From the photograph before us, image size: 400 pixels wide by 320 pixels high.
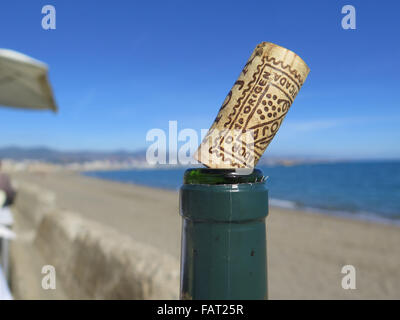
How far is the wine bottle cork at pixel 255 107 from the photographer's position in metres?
0.90

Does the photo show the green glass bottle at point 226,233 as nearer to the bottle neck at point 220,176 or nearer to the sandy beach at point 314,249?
the bottle neck at point 220,176

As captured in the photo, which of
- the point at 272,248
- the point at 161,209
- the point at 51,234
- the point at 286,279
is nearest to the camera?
the point at 51,234

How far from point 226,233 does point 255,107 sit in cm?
36

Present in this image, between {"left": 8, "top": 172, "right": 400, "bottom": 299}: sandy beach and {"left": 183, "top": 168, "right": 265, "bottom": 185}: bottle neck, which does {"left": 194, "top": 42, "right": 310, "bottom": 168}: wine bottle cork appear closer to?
{"left": 183, "top": 168, "right": 265, "bottom": 185}: bottle neck

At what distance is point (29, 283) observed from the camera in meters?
4.43

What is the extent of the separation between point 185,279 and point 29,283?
14.6 feet

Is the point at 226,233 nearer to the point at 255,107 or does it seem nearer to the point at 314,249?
the point at 255,107

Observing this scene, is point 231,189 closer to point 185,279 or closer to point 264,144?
point 264,144

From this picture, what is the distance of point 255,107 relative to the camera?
91cm

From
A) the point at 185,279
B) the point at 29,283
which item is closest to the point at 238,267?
Answer: the point at 185,279

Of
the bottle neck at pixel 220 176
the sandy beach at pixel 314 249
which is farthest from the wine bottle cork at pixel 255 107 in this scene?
the sandy beach at pixel 314 249

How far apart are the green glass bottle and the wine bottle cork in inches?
2.6

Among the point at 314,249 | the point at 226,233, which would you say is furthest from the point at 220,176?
the point at 314,249

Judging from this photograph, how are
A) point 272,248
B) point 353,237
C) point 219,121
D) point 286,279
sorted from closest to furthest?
point 219,121 → point 286,279 → point 272,248 → point 353,237
